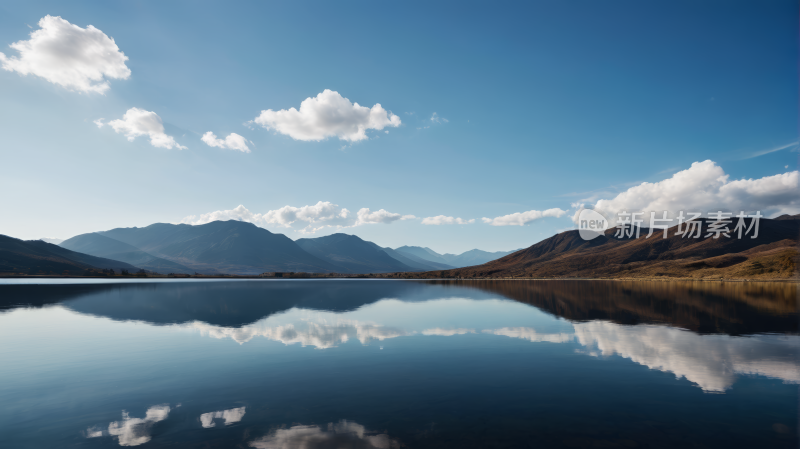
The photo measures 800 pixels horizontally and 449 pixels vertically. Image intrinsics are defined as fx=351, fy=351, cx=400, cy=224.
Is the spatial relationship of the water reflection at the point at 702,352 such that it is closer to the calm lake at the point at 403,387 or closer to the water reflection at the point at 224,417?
the calm lake at the point at 403,387

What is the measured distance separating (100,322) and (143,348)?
2157cm

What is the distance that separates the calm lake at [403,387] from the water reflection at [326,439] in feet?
0.25

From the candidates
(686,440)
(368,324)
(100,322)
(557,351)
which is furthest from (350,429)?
(100,322)

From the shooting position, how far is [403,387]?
1900 centimetres

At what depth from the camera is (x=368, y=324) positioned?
1646 inches

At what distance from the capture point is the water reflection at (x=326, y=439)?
1227 centimetres

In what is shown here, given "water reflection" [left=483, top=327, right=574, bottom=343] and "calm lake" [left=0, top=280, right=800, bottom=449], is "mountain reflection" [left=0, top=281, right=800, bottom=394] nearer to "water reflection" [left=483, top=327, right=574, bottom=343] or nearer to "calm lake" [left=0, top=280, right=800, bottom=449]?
"water reflection" [left=483, top=327, right=574, bottom=343]

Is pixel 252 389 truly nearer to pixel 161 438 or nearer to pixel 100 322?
pixel 161 438

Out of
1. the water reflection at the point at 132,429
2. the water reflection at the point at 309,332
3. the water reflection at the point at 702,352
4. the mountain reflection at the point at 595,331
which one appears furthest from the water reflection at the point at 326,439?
the water reflection at the point at 702,352

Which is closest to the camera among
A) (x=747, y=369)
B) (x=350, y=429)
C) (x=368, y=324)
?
(x=350, y=429)

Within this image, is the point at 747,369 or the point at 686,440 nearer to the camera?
the point at 686,440

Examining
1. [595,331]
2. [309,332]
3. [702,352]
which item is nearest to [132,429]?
[309,332]

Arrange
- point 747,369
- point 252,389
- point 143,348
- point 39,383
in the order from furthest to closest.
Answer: point 143,348
point 747,369
point 39,383
point 252,389

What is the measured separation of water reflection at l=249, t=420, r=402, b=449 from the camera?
12273 millimetres
